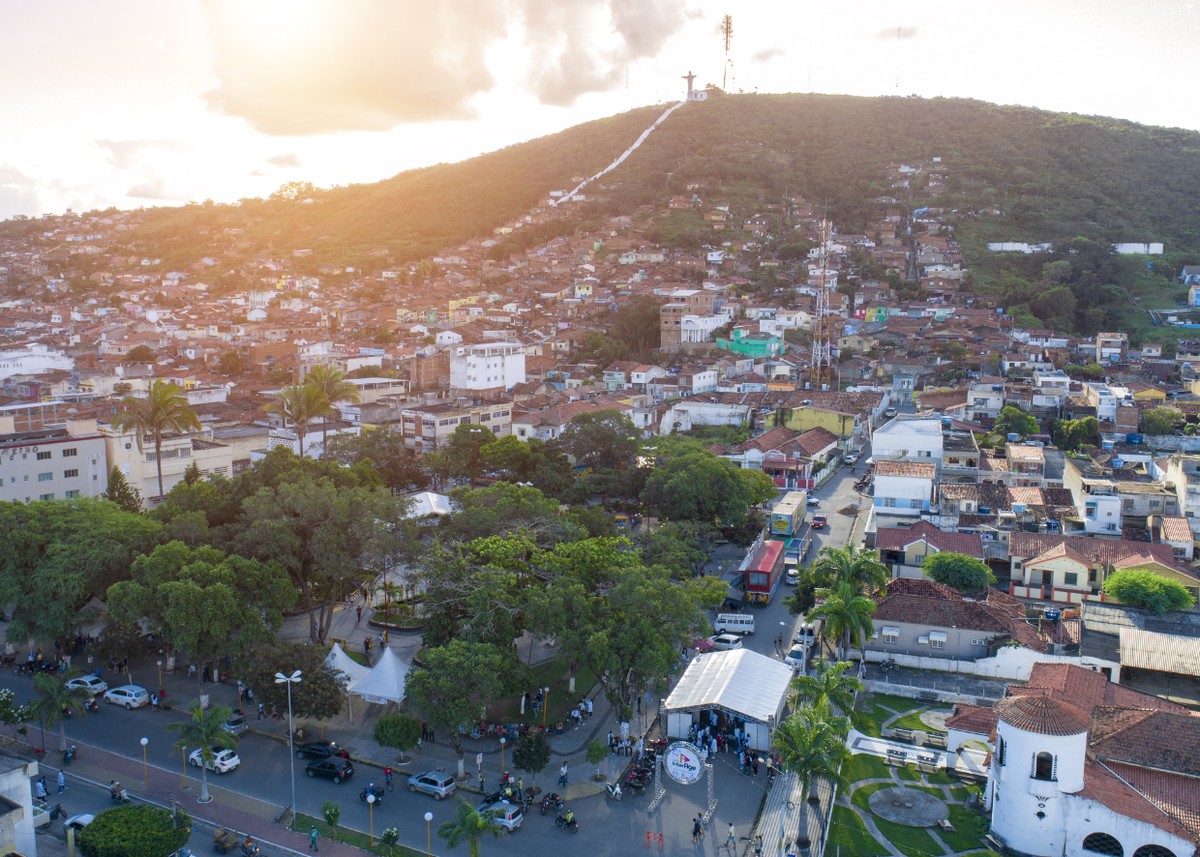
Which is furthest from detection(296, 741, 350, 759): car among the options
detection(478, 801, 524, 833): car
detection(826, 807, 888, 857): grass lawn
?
detection(826, 807, 888, 857): grass lawn

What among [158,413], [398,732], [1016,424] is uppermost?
[158,413]

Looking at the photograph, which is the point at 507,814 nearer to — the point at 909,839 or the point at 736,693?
the point at 736,693

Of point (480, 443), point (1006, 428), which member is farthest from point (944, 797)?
point (1006, 428)

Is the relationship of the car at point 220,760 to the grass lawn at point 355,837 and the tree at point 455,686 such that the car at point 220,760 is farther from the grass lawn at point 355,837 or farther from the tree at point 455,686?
the tree at point 455,686

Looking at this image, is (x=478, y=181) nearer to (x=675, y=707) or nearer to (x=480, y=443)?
(x=480, y=443)

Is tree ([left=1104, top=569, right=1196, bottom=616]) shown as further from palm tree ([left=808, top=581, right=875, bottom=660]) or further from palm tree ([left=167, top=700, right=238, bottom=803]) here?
palm tree ([left=167, top=700, right=238, bottom=803])

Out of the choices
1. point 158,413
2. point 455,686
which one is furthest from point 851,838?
point 158,413
